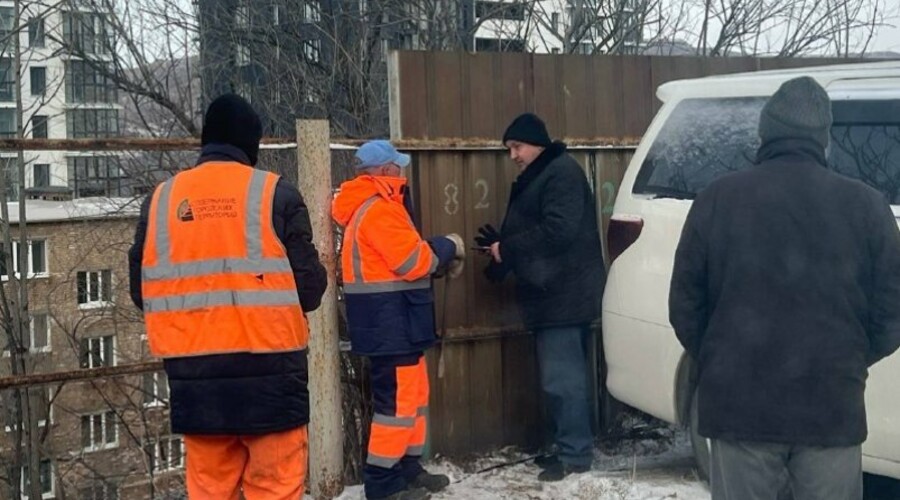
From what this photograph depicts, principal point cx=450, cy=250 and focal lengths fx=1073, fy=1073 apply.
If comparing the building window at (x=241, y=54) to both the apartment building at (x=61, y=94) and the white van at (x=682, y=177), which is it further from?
the white van at (x=682, y=177)

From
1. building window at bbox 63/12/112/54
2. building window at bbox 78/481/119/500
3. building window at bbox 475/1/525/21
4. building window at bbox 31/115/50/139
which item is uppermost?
building window at bbox 475/1/525/21

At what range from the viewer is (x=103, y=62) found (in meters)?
17.2

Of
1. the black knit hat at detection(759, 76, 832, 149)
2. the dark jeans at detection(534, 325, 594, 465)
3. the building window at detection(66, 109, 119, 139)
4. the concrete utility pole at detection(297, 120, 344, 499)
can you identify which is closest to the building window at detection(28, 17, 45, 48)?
the building window at detection(66, 109, 119, 139)

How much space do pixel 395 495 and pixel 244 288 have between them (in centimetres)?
179

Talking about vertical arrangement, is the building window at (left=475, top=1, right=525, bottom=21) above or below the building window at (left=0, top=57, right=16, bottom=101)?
above

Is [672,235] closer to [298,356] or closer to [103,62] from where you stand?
[298,356]

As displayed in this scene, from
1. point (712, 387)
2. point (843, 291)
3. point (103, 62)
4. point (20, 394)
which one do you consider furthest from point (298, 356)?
point (103, 62)

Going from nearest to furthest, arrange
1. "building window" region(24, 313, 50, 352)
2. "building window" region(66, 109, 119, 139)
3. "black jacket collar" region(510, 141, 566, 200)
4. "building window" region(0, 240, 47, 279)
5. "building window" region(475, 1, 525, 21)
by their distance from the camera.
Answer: "black jacket collar" region(510, 141, 566, 200) < "building window" region(0, 240, 47, 279) < "building window" region(24, 313, 50, 352) < "building window" region(66, 109, 119, 139) < "building window" region(475, 1, 525, 21)

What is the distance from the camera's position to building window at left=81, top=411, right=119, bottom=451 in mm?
9844

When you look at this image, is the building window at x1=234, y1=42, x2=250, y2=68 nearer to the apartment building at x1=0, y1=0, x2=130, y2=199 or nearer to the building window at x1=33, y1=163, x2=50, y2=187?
the apartment building at x1=0, y1=0, x2=130, y2=199

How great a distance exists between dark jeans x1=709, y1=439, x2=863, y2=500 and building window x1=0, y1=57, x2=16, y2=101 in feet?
27.6

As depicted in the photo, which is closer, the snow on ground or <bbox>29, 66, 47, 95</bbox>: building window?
the snow on ground

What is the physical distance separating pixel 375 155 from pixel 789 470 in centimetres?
253

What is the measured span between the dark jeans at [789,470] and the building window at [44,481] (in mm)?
5537
